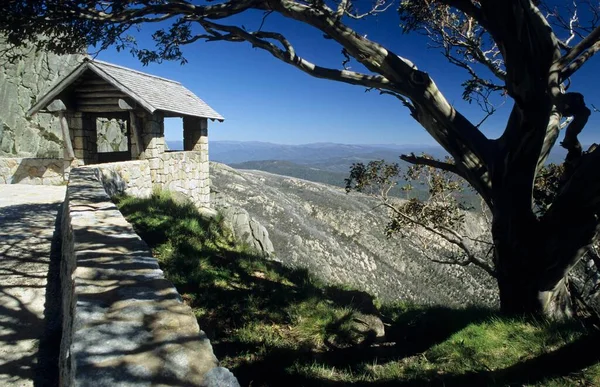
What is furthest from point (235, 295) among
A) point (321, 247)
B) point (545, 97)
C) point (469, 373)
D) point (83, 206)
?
point (321, 247)

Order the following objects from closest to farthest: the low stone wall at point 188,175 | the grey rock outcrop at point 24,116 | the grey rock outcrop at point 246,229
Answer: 1. the grey rock outcrop at point 246,229
2. the low stone wall at point 188,175
3. the grey rock outcrop at point 24,116

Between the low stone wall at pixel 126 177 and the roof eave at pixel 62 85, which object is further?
the roof eave at pixel 62 85

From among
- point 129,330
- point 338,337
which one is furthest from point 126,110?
point 129,330

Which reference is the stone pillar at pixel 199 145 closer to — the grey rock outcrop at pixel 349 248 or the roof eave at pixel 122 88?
the grey rock outcrop at pixel 349 248

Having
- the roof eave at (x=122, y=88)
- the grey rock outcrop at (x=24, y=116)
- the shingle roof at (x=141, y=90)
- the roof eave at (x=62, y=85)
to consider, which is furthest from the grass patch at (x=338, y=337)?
the grey rock outcrop at (x=24, y=116)

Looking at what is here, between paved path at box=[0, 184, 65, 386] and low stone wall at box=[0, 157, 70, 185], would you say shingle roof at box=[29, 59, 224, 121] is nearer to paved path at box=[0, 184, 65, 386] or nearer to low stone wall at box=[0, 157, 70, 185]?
low stone wall at box=[0, 157, 70, 185]

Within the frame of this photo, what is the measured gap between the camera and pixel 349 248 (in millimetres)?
22406

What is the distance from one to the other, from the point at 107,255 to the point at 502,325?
16.5 ft

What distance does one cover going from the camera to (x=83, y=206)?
5.42 m

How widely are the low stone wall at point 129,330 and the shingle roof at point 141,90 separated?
9.72 meters

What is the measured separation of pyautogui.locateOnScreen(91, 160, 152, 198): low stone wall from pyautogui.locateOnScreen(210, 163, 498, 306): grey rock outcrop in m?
5.47

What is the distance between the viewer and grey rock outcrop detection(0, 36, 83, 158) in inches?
1043

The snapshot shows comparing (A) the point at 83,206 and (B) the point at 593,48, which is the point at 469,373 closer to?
(B) the point at 593,48

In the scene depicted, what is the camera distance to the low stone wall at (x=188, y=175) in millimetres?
13656
